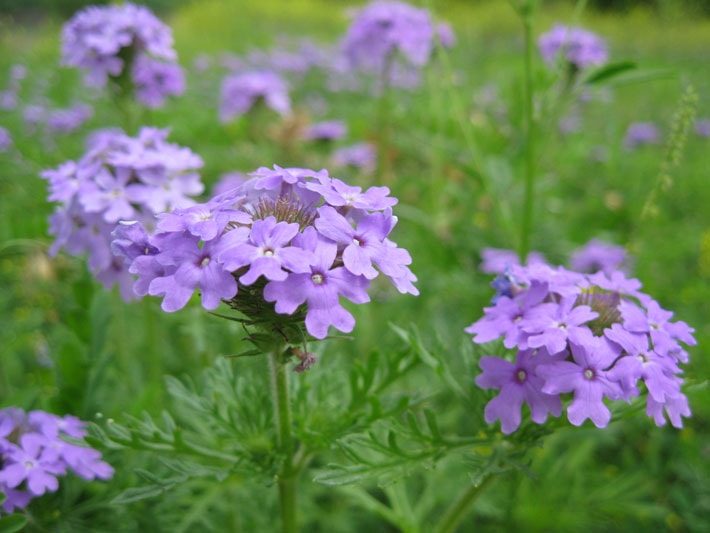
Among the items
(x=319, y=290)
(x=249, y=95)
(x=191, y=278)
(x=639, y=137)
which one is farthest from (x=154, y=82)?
(x=639, y=137)

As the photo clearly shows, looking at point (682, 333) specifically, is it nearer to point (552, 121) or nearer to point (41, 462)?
point (552, 121)

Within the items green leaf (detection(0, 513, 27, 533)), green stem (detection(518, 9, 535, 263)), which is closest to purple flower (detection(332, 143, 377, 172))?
green stem (detection(518, 9, 535, 263))

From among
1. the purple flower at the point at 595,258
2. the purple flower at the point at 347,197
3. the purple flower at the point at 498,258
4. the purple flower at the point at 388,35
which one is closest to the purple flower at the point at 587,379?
the purple flower at the point at 347,197

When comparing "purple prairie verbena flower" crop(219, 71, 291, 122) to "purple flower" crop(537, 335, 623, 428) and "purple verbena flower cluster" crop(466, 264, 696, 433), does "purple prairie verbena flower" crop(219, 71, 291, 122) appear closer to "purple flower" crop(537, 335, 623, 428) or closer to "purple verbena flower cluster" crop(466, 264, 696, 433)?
"purple verbena flower cluster" crop(466, 264, 696, 433)

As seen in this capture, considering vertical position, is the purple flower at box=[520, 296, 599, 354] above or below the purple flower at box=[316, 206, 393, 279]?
below

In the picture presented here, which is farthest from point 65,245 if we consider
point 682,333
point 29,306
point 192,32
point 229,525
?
point 192,32

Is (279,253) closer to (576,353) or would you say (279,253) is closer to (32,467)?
(576,353)

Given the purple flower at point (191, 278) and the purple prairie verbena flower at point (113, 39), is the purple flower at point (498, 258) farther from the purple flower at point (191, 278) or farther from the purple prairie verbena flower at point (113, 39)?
the purple flower at point (191, 278)
